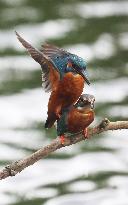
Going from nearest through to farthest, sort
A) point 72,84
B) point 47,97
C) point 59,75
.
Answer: point 72,84
point 59,75
point 47,97

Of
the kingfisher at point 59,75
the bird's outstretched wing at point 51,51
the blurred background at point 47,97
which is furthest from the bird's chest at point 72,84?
the blurred background at point 47,97

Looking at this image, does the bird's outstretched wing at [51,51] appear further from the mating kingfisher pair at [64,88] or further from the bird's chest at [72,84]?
the bird's chest at [72,84]

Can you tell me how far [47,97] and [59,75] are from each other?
18.1 ft

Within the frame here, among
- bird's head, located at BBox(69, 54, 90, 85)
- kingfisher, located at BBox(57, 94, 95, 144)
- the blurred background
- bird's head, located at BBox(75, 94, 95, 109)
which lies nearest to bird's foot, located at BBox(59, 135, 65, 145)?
kingfisher, located at BBox(57, 94, 95, 144)

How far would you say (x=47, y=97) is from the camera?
892cm

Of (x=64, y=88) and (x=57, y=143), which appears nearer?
(x=64, y=88)

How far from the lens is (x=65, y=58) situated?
Answer: 3.41 meters

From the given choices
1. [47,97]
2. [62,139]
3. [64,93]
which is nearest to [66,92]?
[64,93]

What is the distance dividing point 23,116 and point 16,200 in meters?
1.84

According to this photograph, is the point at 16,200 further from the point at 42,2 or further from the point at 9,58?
the point at 42,2

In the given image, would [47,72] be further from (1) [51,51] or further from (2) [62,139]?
(2) [62,139]

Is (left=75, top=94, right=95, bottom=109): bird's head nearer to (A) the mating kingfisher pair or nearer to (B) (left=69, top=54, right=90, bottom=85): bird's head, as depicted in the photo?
(A) the mating kingfisher pair

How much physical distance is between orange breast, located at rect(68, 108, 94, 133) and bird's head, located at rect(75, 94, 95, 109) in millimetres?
24

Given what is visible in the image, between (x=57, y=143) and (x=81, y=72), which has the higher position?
(x=81, y=72)
